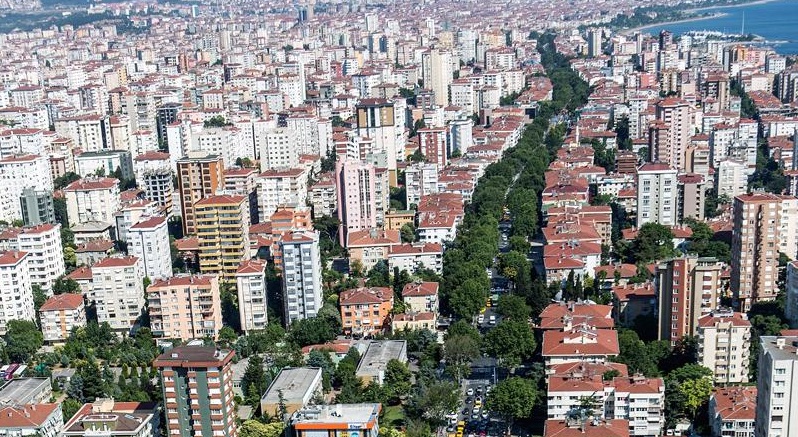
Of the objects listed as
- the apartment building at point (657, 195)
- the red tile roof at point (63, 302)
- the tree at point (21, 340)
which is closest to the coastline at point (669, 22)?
the apartment building at point (657, 195)

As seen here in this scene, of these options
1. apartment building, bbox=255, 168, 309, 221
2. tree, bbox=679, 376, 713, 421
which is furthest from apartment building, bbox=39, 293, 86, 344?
tree, bbox=679, 376, 713, 421

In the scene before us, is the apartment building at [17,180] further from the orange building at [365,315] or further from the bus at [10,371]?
the orange building at [365,315]

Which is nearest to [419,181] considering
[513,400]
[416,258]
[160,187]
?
[416,258]

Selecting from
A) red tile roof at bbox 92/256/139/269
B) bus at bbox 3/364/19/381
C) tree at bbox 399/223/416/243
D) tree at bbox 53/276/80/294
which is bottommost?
bus at bbox 3/364/19/381

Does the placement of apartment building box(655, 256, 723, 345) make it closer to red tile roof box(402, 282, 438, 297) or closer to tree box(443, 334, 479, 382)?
tree box(443, 334, 479, 382)

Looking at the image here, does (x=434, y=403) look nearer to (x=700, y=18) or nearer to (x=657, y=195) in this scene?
(x=657, y=195)

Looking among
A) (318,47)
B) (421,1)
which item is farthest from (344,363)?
(421,1)
